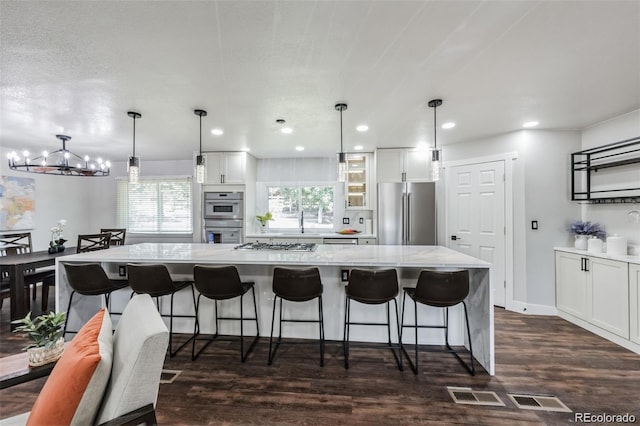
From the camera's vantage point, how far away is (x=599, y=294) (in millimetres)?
2766

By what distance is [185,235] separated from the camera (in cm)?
545

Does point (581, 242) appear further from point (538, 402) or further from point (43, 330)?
point (43, 330)

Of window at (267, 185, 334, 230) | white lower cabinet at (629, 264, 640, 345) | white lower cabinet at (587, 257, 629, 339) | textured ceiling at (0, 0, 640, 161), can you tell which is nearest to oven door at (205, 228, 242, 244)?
window at (267, 185, 334, 230)

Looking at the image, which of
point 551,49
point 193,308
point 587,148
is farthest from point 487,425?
point 587,148

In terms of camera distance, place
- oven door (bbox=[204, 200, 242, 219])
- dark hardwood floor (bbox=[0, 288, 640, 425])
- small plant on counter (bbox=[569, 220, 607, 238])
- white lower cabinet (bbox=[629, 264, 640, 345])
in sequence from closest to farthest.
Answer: dark hardwood floor (bbox=[0, 288, 640, 425])
white lower cabinet (bbox=[629, 264, 640, 345])
small plant on counter (bbox=[569, 220, 607, 238])
oven door (bbox=[204, 200, 242, 219])

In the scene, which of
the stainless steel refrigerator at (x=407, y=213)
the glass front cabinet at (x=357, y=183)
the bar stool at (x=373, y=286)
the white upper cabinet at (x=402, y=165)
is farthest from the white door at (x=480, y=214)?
the bar stool at (x=373, y=286)

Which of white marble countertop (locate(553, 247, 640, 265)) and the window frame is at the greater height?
the window frame

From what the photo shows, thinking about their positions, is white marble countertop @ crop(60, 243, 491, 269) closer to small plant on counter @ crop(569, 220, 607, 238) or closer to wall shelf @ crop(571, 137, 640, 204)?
small plant on counter @ crop(569, 220, 607, 238)

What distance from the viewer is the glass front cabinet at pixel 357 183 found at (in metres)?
4.79

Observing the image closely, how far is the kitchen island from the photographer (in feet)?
7.30

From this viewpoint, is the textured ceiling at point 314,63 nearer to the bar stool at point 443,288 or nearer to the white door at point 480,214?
the white door at point 480,214

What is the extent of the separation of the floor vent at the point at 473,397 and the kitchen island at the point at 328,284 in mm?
294

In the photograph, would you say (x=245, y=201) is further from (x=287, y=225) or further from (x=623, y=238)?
(x=623, y=238)

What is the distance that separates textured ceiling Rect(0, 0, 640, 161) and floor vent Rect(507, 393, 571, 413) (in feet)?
7.93
